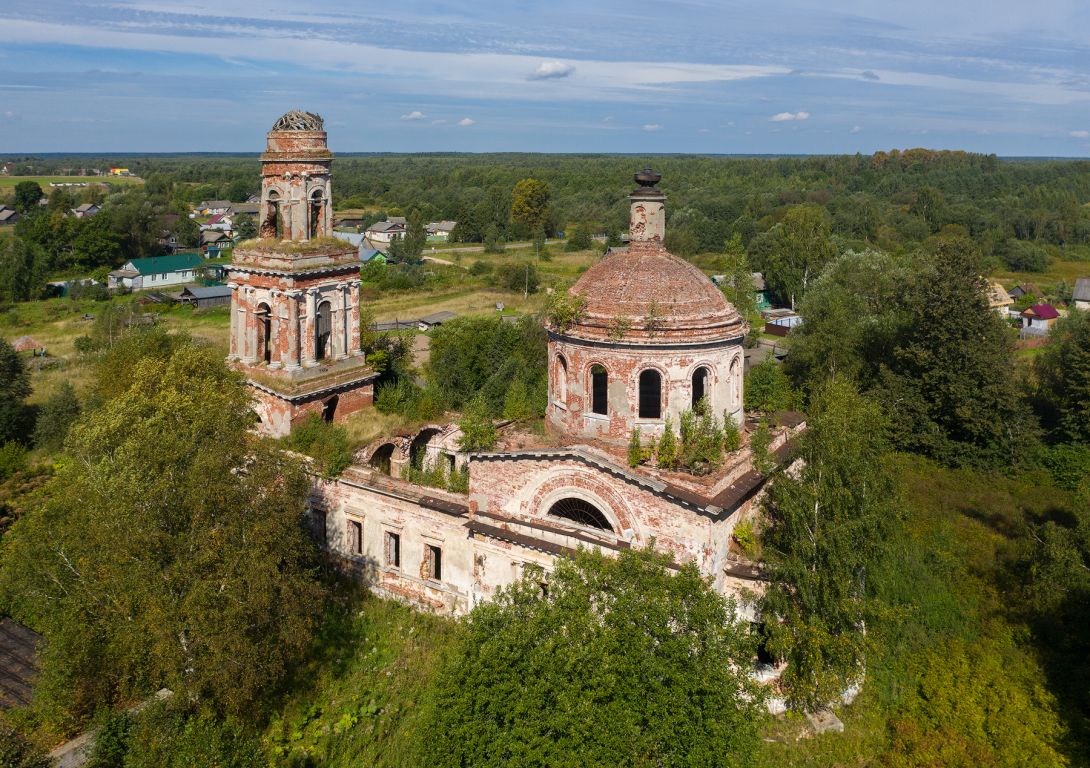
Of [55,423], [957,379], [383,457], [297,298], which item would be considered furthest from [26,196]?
[957,379]

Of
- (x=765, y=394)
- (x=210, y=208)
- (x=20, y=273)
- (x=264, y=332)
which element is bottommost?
(x=765, y=394)

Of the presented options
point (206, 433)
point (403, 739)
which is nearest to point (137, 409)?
point (206, 433)

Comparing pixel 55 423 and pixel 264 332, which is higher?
pixel 264 332

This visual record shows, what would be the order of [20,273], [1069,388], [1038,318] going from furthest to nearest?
[20,273]
[1038,318]
[1069,388]

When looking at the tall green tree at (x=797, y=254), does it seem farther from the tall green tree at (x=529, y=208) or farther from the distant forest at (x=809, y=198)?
the tall green tree at (x=529, y=208)

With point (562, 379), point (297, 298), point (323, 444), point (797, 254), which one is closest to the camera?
point (562, 379)

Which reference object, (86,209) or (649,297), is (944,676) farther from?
(86,209)
